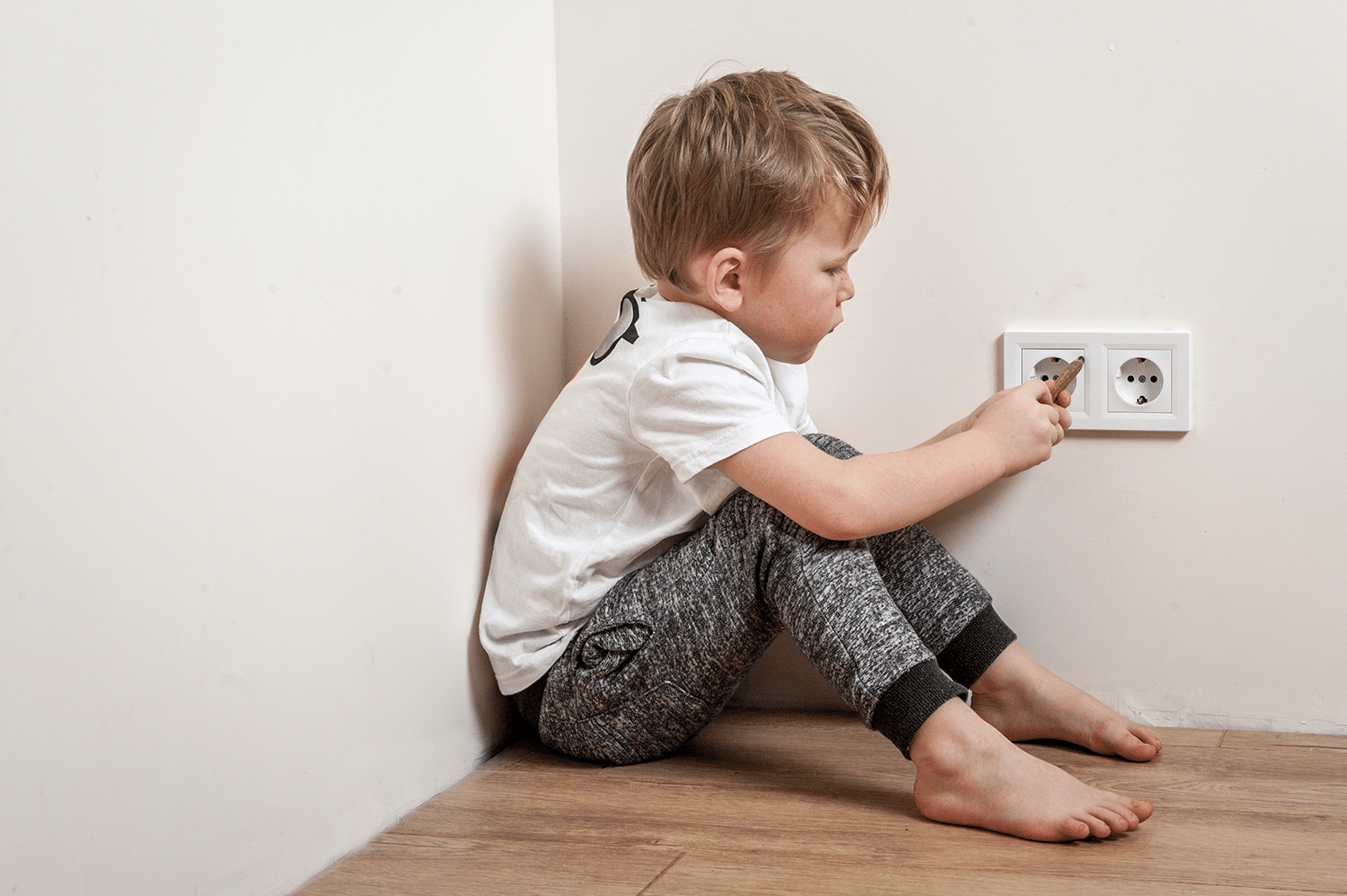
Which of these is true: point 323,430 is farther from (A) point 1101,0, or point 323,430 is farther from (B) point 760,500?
(A) point 1101,0

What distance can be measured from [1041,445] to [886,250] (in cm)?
24

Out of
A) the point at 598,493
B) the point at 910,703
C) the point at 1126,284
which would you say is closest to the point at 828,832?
the point at 910,703

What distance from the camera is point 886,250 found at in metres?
0.99

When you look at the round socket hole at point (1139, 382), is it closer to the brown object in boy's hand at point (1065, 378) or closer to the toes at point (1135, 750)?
the brown object in boy's hand at point (1065, 378)

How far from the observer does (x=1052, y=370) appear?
0.96 meters

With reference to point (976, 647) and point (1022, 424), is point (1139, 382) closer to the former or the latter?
point (1022, 424)

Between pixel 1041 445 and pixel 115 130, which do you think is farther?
pixel 1041 445

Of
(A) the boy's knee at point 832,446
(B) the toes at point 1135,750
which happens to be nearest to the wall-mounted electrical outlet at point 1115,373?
(A) the boy's knee at point 832,446

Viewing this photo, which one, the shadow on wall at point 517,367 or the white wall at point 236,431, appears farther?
the shadow on wall at point 517,367

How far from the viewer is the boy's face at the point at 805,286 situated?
32.9 inches

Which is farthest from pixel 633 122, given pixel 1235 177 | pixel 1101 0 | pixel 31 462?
pixel 31 462

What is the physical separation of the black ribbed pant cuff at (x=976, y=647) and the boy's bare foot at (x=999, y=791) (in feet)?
0.52

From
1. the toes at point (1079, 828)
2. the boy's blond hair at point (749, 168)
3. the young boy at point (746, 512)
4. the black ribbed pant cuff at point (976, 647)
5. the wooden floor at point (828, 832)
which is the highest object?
the boy's blond hair at point (749, 168)

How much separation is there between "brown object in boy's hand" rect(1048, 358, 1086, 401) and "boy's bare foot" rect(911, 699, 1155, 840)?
30 centimetres
